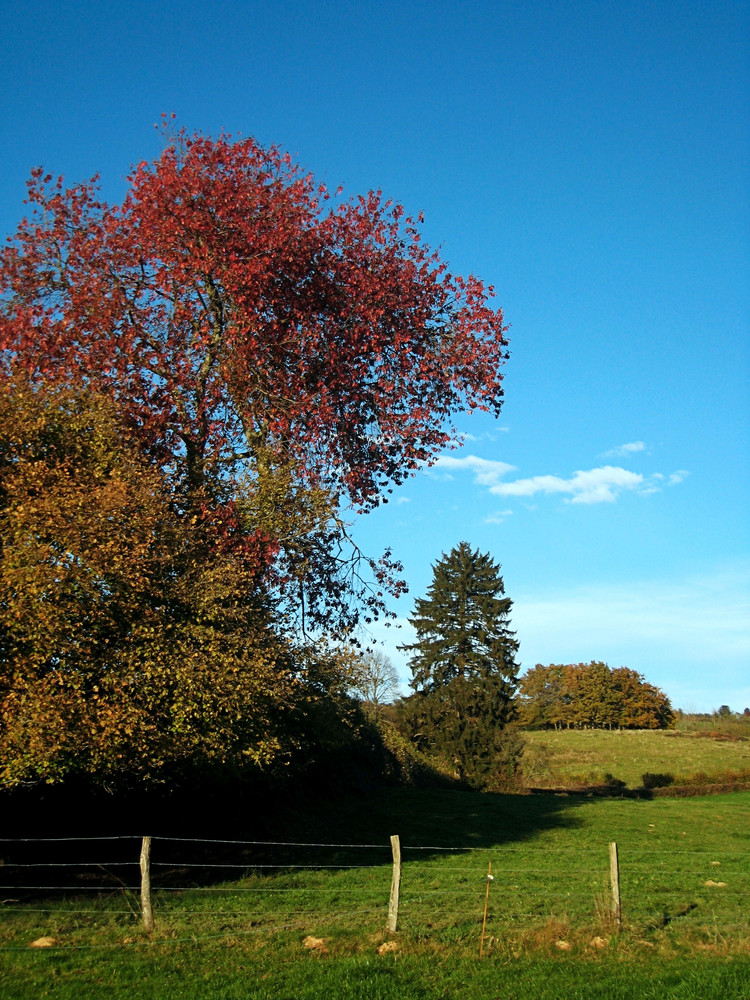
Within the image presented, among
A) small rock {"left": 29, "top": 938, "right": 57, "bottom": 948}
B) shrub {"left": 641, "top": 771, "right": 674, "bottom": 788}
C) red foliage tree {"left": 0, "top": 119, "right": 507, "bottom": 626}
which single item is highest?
red foliage tree {"left": 0, "top": 119, "right": 507, "bottom": 626}

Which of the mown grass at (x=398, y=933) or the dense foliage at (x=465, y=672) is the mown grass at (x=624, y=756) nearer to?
the dense foliage at (x=465, y=672)

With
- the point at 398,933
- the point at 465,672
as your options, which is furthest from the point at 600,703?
the point at 398,933

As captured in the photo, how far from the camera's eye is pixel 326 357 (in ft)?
55.0

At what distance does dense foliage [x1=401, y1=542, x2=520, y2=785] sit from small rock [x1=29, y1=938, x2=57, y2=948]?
40.7 metres

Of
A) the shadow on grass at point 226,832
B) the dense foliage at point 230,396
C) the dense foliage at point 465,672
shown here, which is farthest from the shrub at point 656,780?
the dense foliage at point 230,396

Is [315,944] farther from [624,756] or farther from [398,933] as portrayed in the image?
[624,756]

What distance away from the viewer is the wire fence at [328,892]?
1206 cm

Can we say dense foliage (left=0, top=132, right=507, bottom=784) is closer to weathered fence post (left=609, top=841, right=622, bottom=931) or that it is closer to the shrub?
weathered fence post (left=609, top=841, right=622, bottom=931)

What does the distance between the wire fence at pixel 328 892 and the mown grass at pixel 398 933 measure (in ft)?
0.21

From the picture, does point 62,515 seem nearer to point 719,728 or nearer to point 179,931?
point 179,931

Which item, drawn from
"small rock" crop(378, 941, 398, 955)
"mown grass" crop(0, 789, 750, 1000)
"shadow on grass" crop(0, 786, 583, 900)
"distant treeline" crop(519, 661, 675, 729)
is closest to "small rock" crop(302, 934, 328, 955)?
"mown grass" crop(0, 789, 750, 1000)

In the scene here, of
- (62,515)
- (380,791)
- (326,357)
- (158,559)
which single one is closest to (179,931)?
(158,559)

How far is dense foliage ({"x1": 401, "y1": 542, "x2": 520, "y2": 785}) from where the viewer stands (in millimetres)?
49562

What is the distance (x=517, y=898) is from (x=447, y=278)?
13.2 metres
